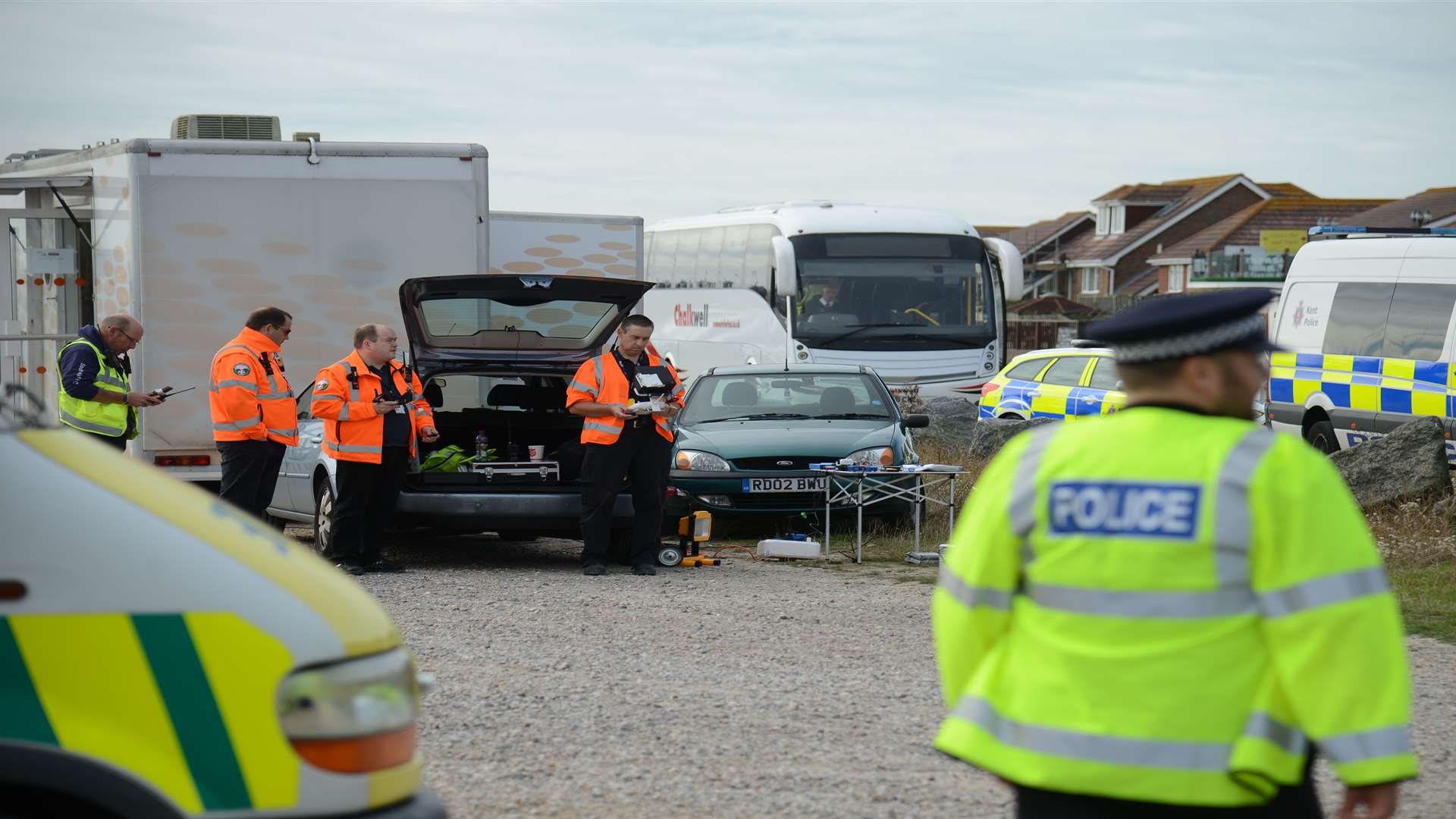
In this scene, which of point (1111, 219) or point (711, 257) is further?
point (1111, 219)

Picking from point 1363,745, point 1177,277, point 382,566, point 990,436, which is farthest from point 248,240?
point 1177,277

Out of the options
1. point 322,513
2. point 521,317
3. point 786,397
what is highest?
point 521,317

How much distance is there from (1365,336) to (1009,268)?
7.04m

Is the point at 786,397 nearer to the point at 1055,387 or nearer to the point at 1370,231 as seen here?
the point at 1055,387

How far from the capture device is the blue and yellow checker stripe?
14375mm

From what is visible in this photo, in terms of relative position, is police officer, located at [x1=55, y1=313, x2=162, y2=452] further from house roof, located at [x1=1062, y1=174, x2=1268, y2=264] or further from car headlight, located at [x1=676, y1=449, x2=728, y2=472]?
house roof, located at [x1=1062, y1=174, x2=1268, y2=264]

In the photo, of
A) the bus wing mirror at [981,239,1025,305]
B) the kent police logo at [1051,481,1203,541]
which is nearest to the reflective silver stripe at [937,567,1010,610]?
the kent police logo at [1051,481,1203,541]

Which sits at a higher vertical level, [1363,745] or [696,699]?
[1363,745]

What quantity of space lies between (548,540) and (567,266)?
254 cm

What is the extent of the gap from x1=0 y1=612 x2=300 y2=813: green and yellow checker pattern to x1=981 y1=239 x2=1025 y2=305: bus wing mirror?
1937 centimetres

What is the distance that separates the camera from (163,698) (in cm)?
279

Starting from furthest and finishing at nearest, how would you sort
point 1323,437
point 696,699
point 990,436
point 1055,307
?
point 1055,307 < point 990,436 < point 1323,437 < point 696,699

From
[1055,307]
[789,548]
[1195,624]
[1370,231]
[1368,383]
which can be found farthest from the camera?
[1055,307]

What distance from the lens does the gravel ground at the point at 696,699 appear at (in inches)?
214
